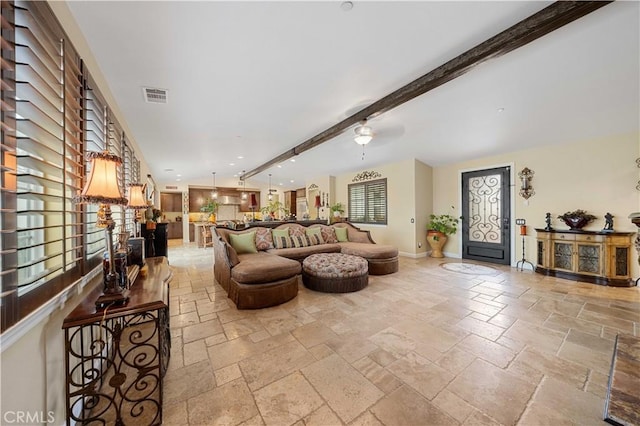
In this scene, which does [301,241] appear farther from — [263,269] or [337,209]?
[337,209]

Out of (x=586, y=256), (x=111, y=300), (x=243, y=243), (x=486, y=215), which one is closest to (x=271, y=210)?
(x=243, y=243)

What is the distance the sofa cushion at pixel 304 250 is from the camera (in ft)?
15.4

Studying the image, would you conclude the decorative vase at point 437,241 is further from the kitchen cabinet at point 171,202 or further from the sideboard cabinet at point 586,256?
the kitchen cabinet at point 171,202

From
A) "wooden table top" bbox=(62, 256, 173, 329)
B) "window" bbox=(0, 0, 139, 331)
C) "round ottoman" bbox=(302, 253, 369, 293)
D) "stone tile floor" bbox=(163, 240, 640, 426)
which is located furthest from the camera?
"round ottoman" bbox=(302, 253, 369, 293)

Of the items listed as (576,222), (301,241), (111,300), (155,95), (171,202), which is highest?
(155,95)

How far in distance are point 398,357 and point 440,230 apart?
511 cm

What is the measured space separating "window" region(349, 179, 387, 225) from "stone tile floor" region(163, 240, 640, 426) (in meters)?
3.95

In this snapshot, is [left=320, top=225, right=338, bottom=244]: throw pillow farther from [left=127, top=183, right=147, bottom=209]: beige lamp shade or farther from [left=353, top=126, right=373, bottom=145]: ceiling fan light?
[left=127, top=183, right=147, bottom=209]: beige lamp shade

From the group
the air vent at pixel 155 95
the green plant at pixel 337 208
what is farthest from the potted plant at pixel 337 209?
the air vent at pixel 155 95

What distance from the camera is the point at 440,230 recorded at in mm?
6422

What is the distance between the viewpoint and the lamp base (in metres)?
1.40

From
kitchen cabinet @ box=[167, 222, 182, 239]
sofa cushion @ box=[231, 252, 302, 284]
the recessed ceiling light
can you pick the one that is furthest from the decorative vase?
kitchen cabinet @ box=[167, 222, 182, 239]

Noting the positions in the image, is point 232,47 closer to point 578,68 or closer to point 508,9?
point 508,9

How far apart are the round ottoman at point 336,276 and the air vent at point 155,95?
314 centimetres
